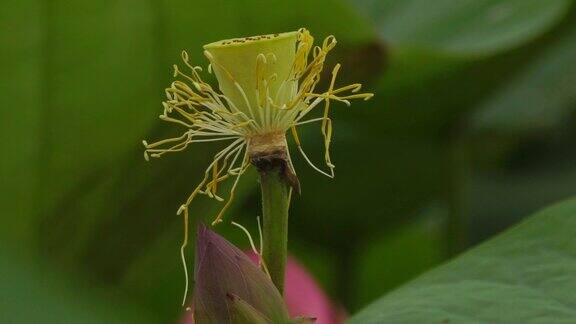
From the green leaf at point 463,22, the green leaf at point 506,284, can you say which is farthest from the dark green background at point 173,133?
the green leaf at point 506,284

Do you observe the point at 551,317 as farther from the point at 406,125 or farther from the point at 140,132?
the point at 406,125

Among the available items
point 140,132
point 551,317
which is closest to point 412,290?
point 551,317

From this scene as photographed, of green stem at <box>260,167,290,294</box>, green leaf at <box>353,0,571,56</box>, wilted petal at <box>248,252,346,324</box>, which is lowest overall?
wilted petal at <box>248,252,346,324</box>

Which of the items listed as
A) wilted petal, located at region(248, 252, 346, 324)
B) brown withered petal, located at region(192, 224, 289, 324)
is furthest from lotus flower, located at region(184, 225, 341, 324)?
wilted petal, located at region(248, 252, 346, 324)

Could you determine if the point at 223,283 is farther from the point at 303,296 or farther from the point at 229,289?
the point at 303,296

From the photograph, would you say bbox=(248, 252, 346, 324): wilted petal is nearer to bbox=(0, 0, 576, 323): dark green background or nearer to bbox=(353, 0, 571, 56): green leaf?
bbox=(0, 0, 576, 323): dark green background

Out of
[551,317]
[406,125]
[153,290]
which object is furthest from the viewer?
[406,125]
